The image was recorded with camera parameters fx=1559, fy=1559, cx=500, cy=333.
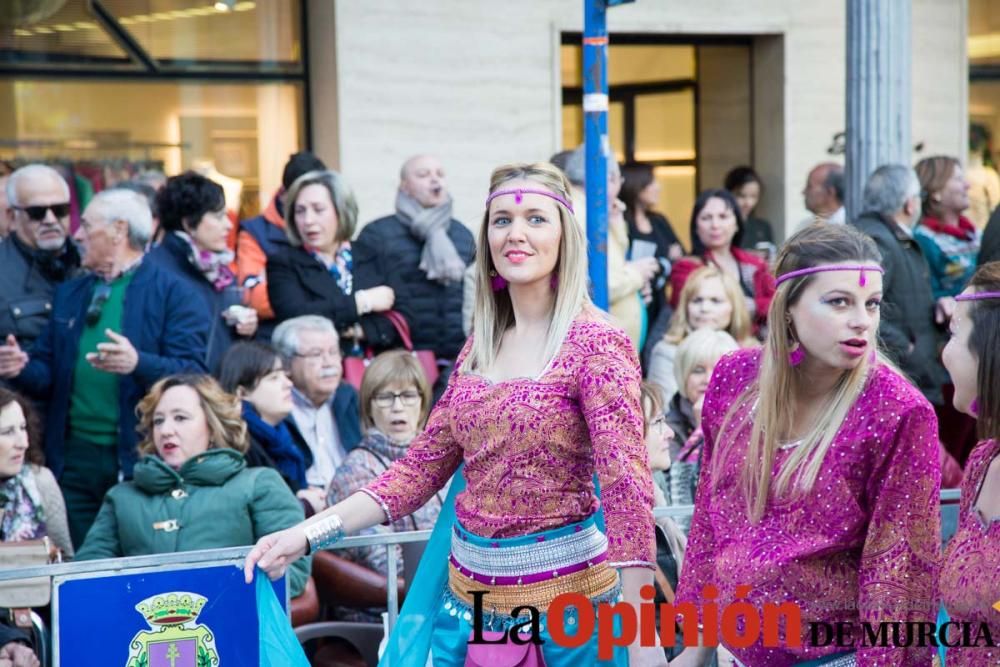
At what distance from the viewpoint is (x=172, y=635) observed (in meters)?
4.48

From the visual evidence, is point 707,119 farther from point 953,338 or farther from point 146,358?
point 953,338

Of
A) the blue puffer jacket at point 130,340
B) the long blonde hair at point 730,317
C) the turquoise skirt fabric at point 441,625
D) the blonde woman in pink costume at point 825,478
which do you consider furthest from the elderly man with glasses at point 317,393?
the blonde woman in pink costume at point 825,478

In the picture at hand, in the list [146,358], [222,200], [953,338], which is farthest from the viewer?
[222,200]

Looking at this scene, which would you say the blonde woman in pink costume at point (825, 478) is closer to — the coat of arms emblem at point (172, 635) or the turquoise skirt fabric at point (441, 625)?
the turquoise skirt fabric at point (441, 625)

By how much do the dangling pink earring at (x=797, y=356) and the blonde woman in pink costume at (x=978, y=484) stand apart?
0.32m

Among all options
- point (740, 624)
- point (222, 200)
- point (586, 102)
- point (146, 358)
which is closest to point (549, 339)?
point (740, 624)

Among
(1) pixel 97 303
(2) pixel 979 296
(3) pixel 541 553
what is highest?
(2) pixel 979 296

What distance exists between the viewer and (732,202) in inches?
341

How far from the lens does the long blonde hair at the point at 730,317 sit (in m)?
7.69

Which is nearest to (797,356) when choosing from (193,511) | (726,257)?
(193,511)

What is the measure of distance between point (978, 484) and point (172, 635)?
2321 mm

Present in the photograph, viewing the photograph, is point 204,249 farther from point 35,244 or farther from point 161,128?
point 161,128

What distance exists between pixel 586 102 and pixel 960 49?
747 centimetres

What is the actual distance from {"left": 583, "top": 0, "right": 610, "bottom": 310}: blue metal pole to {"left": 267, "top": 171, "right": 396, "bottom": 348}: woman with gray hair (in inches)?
88.2
